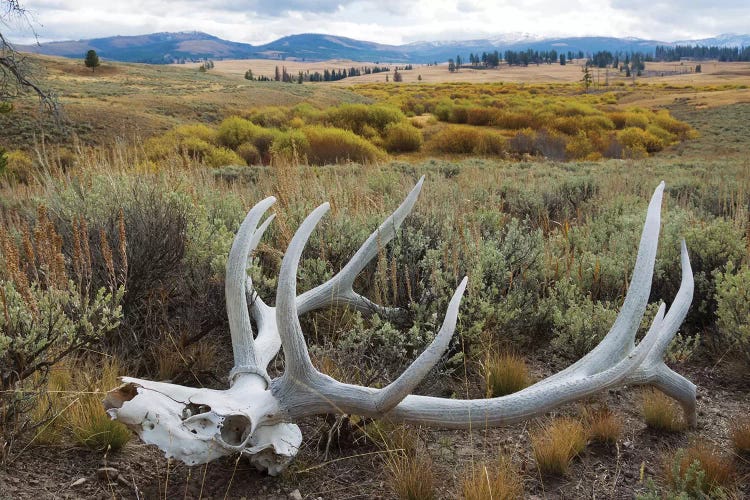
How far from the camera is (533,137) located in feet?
71.3

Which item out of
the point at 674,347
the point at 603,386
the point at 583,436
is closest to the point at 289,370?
the point at 603,386

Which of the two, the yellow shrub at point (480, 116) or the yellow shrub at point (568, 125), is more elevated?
the yellow shrub at point (480, 116)

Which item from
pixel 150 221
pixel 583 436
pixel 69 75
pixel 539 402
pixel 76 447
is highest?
pixel 69 75

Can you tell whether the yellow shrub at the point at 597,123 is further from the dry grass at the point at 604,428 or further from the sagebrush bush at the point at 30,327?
the sagebrush bush at the point at 30,327

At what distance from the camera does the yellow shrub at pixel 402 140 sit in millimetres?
23266

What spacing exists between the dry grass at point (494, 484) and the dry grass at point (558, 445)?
163 millimetres

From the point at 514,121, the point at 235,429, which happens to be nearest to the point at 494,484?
the point at 235,429

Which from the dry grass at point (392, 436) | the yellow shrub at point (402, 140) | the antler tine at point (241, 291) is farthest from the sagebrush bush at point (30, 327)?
the yellow shrub at point (402, 140)

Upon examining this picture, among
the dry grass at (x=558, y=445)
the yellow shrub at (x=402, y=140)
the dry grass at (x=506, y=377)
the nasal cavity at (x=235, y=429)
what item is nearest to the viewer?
the nasal cavity at (x=235, y=429)

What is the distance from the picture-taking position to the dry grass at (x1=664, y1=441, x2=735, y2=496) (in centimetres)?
202

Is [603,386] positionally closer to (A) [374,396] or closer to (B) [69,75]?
(A) [374,396]

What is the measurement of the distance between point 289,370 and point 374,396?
1.08 feet

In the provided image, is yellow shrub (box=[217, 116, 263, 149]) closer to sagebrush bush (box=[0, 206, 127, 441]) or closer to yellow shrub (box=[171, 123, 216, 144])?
yellow shrub (box=[171, 123, 216, 144])

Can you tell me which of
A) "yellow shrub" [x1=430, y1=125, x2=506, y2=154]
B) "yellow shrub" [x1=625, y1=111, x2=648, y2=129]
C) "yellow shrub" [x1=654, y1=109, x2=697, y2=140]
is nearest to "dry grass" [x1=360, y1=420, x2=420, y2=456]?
"yellow shrub" [x1=430, y1=125, x2=506, y2=154]
